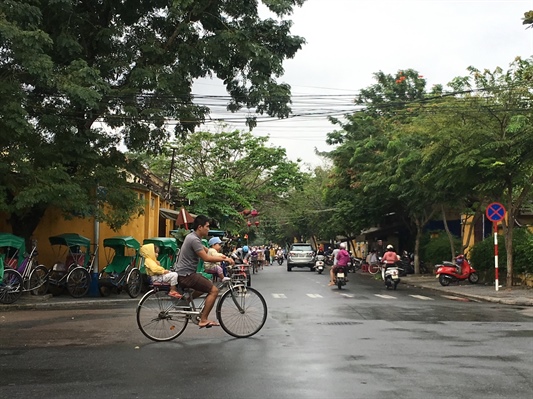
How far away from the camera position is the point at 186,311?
33.1 feet

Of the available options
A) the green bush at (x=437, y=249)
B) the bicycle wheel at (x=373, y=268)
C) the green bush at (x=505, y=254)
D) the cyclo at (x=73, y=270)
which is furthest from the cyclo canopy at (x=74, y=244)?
the bicycle wheel at (x=373, y=268)

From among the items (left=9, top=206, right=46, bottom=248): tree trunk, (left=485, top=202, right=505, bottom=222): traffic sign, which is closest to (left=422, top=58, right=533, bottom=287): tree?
(left=485, top=202, right=505, bottom=222): traffic sign

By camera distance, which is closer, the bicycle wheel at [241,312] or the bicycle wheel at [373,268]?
the bicycle wheel at [241,312]

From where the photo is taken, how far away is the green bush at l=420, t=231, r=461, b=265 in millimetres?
34594

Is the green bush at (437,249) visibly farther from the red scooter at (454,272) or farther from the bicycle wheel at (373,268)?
the red scooter at (454,272)

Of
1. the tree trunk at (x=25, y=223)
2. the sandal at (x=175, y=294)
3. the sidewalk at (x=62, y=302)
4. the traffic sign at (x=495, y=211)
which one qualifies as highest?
the traffic sign at (x=495, y=211)

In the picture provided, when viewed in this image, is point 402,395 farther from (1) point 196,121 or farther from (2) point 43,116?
(1) point 196,121

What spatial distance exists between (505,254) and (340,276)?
662 centimetres

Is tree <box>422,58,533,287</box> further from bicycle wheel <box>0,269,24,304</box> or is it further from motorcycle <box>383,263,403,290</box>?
bicycle wheel <box>0,269,24,304</box>

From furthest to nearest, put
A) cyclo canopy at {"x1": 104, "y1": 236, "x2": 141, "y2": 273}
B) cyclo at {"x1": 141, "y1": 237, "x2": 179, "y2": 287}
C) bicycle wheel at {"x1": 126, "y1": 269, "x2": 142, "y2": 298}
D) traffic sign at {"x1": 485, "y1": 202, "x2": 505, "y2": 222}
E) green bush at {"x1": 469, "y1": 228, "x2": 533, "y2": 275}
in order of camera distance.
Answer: green bush at {"x1": 469, "y1": 228, "x2": 533, "y2": 275} → traffic sign at {"x1": 485, "y1": 202, "x2": 505, "y2": 222} → cyclo at {"x1": 141, "y1": 237, "x2": 179, "y2": 287} → cyclo canopy at {"x1": 104, "y1": 236, "x2": 141, "y2": 273} → bicycle wheel at {"x1": 126, "y1": 269, "x2": 142, "y2": 298}

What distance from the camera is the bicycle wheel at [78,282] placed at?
19.4m

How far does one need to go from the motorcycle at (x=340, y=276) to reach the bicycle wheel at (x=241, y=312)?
14.6m

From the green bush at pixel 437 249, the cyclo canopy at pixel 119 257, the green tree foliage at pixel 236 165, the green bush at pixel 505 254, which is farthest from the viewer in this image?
the green tree foliage at pixel 236 165

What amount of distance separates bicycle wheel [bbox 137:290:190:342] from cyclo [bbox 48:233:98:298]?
10.0 meters
